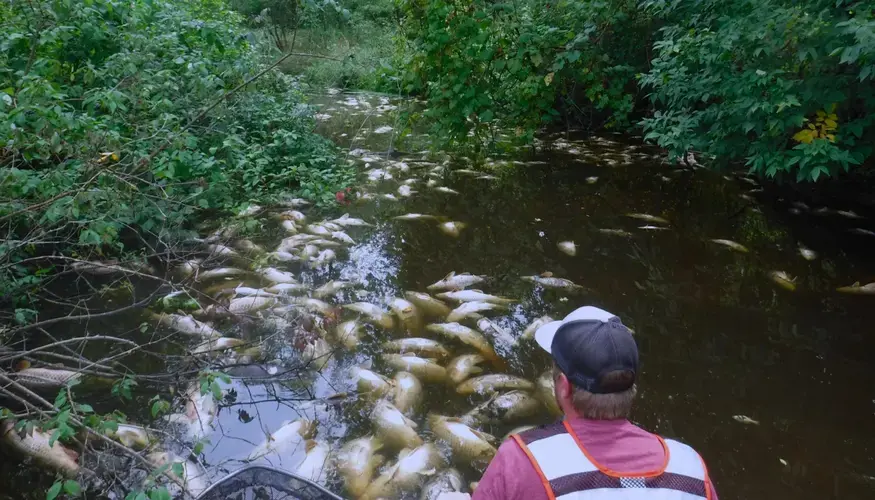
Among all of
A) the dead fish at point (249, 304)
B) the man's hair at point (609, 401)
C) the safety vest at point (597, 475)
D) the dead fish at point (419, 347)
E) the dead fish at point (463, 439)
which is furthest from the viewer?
the dead fish at point (249, 304)

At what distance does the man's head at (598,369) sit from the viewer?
120 centimetres

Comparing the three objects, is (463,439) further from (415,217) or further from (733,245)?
(733,245)

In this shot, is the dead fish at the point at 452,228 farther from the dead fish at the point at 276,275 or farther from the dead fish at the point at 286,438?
the dead fish at the point at 286,438

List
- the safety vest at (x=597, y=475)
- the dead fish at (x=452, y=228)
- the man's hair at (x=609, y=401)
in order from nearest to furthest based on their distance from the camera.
A: the safety vest at (x=597, y=475) → the man's hair at (x=609, y=401) → the dead fish at (x=452, y=228)

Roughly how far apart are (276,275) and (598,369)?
11.0 feet

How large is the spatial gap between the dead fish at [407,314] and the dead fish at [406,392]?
1.74 ft

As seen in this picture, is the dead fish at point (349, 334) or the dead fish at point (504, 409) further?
the dead fish at point (349, 334)

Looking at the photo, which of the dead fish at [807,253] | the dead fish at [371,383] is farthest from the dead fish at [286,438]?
the dead fish at [807,253]

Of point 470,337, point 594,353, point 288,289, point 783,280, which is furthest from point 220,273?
point 783,280

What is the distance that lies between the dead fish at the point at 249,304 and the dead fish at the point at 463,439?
1511 millimetres

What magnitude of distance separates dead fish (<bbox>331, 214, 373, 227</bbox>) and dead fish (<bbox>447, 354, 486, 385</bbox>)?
230 cm

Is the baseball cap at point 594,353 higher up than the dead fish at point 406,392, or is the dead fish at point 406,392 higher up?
the baseball cap at point 594,353

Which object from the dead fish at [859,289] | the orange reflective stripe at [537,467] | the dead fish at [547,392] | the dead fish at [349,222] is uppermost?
the orange reflective stripe at [537,467]

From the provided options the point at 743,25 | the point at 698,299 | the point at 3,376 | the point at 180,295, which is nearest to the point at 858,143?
the point at 743,25
